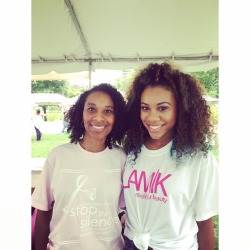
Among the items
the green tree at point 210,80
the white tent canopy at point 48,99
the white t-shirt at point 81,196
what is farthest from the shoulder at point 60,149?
the green tree at point 210,80

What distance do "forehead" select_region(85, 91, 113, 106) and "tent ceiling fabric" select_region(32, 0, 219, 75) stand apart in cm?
7

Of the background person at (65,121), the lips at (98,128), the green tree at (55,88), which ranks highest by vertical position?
the green tree at (55,88)

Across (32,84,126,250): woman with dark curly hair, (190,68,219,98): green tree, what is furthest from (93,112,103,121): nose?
(190,68,219,98): green tree

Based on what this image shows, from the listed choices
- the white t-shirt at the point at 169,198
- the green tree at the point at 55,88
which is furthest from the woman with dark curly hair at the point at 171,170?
the green tree at the point at 55,88

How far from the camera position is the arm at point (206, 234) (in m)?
0.63

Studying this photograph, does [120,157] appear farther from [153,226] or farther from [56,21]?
[56,21]

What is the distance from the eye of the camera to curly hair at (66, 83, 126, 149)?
66cm

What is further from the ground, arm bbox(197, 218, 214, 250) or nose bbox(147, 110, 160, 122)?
nose bbox(147, 110, 160, 122)

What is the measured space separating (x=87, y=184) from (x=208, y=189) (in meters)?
0.27

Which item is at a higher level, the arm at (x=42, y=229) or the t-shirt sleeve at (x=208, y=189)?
the t-shirt sleeve at (x=208, y=189)

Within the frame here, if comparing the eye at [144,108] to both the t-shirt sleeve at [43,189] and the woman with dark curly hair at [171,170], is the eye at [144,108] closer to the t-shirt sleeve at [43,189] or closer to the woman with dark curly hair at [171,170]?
the woman with dark curly hair at [171,170]

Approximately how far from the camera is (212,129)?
25.1 inches

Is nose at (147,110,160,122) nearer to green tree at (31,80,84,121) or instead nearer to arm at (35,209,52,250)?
green tree at (31,80,84,121)
